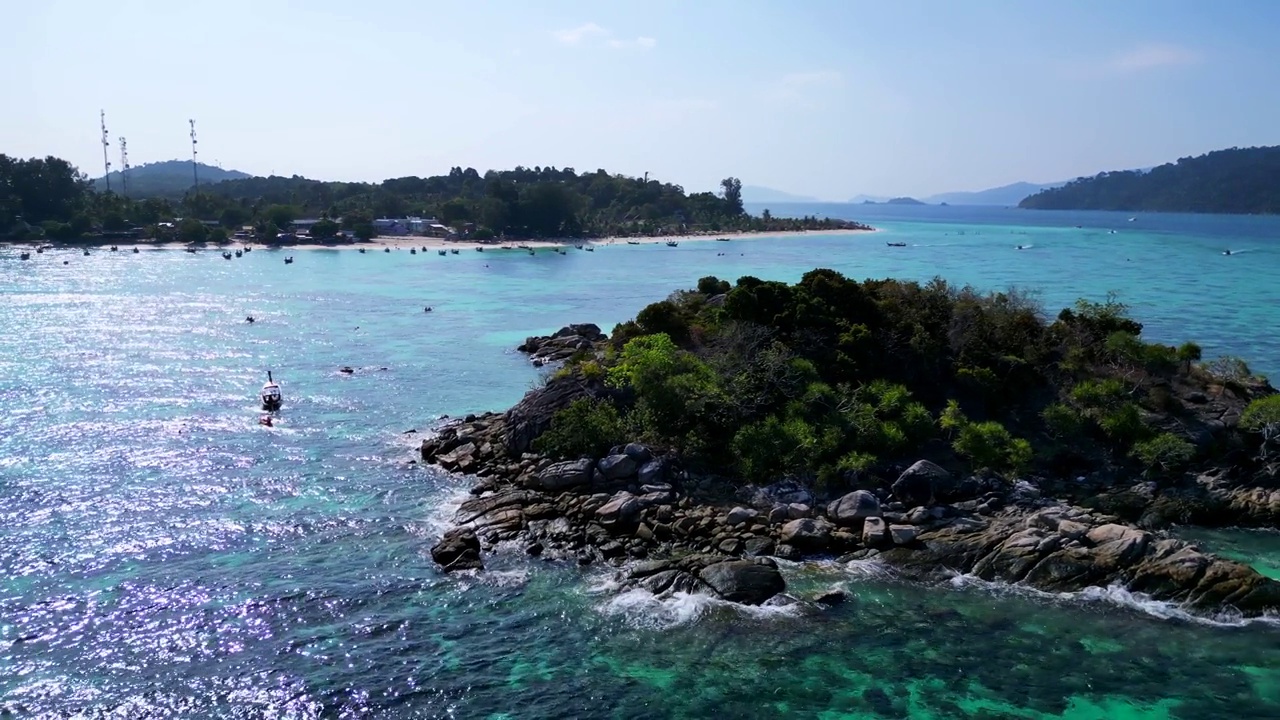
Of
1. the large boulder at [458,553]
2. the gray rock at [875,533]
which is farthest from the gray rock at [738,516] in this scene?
the large boulder at [458,553]

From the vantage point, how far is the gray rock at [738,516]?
25.1m

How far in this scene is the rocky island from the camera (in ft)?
75.7

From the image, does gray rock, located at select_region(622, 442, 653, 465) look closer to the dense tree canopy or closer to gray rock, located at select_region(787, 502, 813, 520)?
the dense tree canopy

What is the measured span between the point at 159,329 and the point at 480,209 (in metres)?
91.8

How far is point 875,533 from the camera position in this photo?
24.2m

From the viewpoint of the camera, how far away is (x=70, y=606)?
70.1ft

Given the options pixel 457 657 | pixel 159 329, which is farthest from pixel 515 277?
pixel 457 657

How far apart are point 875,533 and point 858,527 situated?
0.86 meters

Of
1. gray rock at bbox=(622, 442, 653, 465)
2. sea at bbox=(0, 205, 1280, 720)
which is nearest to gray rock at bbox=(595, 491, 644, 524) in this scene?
gray rock at bbox=(622, 442, 653, 465)

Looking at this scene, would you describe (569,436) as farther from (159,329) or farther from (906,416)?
(159,329)

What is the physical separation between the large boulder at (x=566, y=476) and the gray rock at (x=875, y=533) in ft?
28.6

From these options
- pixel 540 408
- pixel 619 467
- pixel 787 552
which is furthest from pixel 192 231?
pixel 787 552

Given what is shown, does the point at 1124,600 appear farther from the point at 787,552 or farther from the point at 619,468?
the point at 619,468

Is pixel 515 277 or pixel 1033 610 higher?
pixel 515 277
